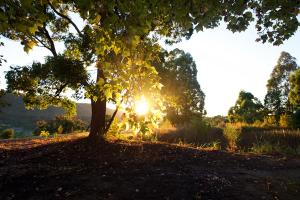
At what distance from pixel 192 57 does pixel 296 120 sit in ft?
59.4

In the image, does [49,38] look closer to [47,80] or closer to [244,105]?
[47,80]

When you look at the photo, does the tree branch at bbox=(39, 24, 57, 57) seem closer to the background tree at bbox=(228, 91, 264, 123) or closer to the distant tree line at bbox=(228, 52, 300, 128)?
the distant tree line at bbox=(228, 52, 300, 128)

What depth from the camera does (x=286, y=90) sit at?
137 feet

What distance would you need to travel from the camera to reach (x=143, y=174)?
689 cm

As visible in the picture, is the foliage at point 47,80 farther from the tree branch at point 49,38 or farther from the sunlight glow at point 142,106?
the sunlight glow at point 142,106

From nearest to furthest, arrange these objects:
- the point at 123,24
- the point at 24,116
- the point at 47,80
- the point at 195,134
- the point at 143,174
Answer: the point at 123,24
the point at 143,174
the point at 47,80
the point at 195,134
the point at 24,116

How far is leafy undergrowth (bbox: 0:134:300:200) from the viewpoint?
5.94 meters

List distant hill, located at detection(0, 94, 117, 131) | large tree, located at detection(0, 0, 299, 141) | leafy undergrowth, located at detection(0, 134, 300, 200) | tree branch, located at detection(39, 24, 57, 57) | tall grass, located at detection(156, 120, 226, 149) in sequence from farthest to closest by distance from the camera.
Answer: distant hill, located at detection(0, 94, 117, 131) → tall grass, located at detection(156, 120, 226, 149) → tree branch, located at detection(39, 24, 57, 57) → leafy undergrowth, located at detection(0, 134, 300, 200) → large tree, located at detection(0, 0, 299, 141)

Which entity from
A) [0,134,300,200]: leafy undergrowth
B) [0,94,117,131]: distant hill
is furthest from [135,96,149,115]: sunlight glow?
[0,94,117,131]: distant hill

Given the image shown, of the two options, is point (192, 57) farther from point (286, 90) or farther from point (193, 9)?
point (193, 9)

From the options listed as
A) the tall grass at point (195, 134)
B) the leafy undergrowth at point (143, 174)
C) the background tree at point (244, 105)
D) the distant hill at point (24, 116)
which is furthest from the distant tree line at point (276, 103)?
the distant hill at point (24, 116)

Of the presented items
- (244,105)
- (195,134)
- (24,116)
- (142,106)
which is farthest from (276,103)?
(24,116)

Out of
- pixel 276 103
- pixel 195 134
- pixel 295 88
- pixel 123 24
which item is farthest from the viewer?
pixel 276 103

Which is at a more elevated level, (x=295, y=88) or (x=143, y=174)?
(x=295, y=88)
